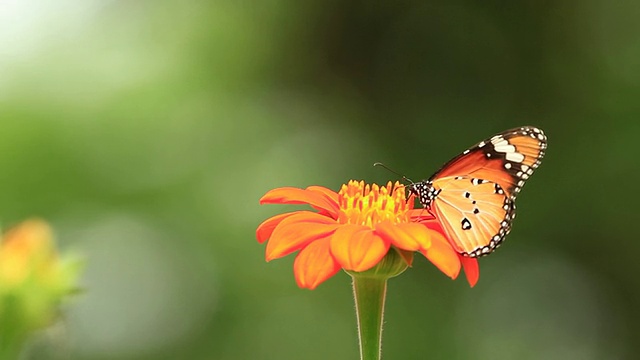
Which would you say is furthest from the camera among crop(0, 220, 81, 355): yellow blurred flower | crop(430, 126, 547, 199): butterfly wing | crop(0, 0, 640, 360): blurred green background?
crop(0, 0, 640, 360): blurred green background

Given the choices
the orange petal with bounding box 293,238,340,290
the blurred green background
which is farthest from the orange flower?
the blurred green background

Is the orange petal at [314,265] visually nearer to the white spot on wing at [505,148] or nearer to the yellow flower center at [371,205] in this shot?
the yellow flower center at [371,205]

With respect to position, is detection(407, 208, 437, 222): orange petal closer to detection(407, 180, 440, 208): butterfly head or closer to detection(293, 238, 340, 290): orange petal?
detection(407, 180, 440, 208): butterfly head

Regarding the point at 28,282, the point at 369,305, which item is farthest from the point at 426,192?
the point at 28,282

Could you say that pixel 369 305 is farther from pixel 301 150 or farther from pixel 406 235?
pixel 301 150

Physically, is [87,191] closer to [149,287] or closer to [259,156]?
[149,287]
